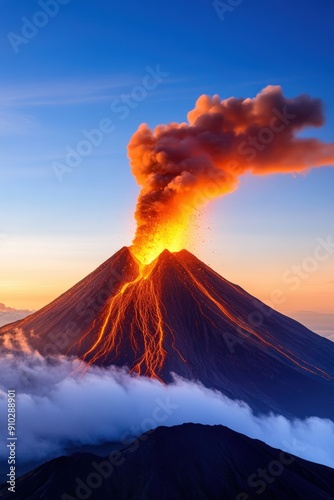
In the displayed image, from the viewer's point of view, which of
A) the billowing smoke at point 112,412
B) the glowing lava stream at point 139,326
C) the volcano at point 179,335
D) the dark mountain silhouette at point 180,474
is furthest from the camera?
the volcano at point 179,335

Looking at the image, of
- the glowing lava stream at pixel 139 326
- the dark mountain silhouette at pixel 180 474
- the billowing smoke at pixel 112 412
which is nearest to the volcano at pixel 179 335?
the glowing lava stream at pixel 139 326

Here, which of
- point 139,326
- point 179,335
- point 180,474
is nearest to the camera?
point 180,474

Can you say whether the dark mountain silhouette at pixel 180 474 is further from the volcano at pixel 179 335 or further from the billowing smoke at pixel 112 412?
the volcano at pixel 179 335

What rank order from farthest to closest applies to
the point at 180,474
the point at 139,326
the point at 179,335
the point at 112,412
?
the point at 139,326, the point at 112,412, the point at 179,335, the point at 180,474

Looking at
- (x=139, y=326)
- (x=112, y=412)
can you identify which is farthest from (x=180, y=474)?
(x=139, y=326)

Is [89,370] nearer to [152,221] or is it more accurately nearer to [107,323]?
[107,323]

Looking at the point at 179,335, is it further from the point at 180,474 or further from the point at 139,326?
the point at 180,474

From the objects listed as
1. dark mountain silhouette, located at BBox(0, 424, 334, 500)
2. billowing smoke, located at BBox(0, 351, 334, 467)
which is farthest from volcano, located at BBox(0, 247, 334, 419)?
dark mountain silhouette, located at BBox(0, 424, 334, 500)

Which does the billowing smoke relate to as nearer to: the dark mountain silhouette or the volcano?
the volcano
